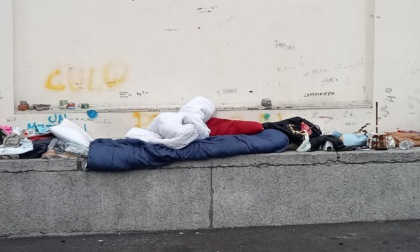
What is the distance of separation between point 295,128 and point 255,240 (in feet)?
4.37

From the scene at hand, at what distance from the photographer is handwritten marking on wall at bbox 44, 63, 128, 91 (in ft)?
21.1

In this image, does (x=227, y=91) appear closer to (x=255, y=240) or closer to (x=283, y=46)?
(x=283, y=46)

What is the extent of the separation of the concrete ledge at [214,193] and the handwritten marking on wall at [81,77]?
1085mm

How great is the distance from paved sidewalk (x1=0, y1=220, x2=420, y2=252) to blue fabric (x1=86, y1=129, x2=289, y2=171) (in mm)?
675

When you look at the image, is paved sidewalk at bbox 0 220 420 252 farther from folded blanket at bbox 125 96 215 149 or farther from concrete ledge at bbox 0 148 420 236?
folded blanket at bbox 125 96 215 149

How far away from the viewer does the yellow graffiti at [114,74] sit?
21.1 feet

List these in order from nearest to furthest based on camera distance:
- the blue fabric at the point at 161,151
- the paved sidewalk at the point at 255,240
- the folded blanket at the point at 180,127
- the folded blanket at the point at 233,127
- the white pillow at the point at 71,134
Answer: the paved sidewalk at the point at 255,240, the blue fabric at the point at 161,151, the folded blanket at the point at 180,127, the white pillow at the point at 71,134, the folded blanket at the point at 233,127

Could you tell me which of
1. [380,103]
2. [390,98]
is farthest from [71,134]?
[390,98]

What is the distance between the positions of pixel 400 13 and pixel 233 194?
2.69m

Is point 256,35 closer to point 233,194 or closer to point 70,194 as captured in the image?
point 233,194

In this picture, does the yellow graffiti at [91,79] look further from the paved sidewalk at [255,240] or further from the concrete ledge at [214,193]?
the paved sidewalk at [255,240]

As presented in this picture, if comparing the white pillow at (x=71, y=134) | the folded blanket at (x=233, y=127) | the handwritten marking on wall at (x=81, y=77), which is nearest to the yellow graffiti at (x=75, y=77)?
the handwritten marking on wall at (x=81, y=77)

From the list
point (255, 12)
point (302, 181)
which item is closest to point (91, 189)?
point (302, 181)

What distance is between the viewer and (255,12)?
6.50m
